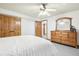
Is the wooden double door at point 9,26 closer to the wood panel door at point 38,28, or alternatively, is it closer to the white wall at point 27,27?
the white wall at point 27,27

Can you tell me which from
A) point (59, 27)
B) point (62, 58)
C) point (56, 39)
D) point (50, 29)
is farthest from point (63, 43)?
point (62, 58)

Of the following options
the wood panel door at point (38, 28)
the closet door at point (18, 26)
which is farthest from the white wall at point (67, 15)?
the closet door at point (18, 26)

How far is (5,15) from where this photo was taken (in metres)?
3.55

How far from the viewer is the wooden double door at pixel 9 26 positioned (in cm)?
351

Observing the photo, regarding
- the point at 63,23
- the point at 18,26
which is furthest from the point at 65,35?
the point at 18,26

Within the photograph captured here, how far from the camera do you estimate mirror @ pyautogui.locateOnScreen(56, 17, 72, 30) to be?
14.5 ft

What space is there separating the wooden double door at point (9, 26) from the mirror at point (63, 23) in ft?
6.88

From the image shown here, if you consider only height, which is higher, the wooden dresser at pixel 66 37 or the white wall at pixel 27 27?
the white wall at pixel 27 27

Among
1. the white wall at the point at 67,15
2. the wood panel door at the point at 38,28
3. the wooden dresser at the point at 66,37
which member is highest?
the white wall at the point at 67,15

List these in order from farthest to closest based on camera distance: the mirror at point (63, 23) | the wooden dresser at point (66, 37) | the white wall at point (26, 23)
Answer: the mirror at point (63, 23), the wooden dresser at point (66, 37), the white wall at point (26, 23)

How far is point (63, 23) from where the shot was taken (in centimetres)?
471

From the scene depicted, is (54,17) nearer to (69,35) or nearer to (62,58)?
(69,35)

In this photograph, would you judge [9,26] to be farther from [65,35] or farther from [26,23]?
[65,35]

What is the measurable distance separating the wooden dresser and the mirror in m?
0.35
